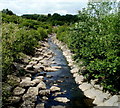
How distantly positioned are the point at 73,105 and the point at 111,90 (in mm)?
1254

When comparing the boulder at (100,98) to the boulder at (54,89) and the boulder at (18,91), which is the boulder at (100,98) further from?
the boulder at (18,91)

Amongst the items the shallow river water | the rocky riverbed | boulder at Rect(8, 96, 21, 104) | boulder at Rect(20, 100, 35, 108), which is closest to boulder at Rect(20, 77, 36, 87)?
the rocky riverbed

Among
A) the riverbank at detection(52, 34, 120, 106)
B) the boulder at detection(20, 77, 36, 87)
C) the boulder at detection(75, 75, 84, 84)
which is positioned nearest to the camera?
the riverbank at detection(52, 34, 120, 106)

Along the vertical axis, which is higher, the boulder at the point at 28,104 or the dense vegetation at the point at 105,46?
the dense vegetation at the point at 105,46

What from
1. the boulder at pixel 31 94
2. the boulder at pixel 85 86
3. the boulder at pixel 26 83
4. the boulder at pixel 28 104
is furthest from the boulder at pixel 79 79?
the boulder at pixel 28 104

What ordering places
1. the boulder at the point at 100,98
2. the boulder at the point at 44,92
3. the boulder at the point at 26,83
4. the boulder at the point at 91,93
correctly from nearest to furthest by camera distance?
1. the boulder at the point at 100,98
2. the boulder at the point at 91,93
3. the boulder at the point at 44,92
4. the boulder at the point at 26,83

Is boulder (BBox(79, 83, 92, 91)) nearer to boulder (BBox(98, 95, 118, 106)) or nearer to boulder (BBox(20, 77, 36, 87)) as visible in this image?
boulder (BBox(98, 95, 118, 106))

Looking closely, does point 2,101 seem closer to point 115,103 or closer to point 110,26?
point 115,103

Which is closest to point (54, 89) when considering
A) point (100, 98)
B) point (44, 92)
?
point (44, 92)

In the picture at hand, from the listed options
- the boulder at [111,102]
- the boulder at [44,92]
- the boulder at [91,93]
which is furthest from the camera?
the boulder at [44,92]

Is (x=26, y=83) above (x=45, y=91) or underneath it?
above

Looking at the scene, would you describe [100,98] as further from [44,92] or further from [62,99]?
[44,92]

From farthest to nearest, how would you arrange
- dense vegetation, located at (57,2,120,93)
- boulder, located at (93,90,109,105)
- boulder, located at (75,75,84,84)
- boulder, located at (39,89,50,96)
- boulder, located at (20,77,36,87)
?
boulder, located at (75,75,84,84) < boulder, located at (20,77,36,87) < boulder, located at (39,89,50,96) < boulder, located at (93,90,109,105) < dense vegetation, located at (57,2,120,93)

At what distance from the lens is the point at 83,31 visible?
849 cm
